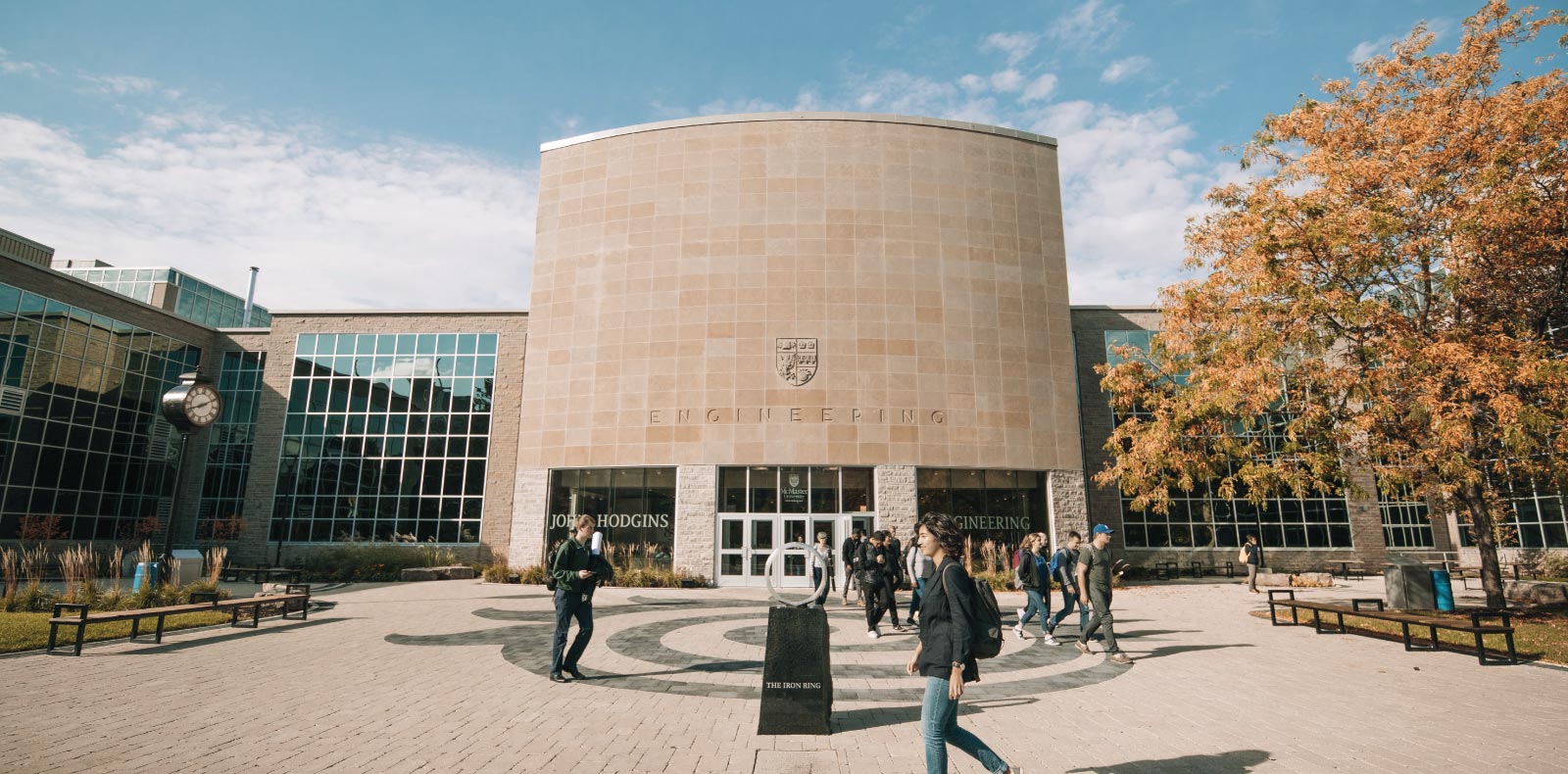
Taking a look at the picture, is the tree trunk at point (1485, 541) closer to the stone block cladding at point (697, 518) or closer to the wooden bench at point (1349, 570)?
the wooden bench at point (1349, 570)

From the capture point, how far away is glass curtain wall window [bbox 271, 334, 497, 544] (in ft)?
94.3

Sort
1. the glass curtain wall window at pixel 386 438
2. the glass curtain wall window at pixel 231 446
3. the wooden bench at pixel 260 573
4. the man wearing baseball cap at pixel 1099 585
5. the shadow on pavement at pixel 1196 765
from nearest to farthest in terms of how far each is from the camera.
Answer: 1. the shadow on pavement at pixel 1196 765
2. the man wearing baseball cap at pixel 1099 585
3. the wooden bench at pixel 260 573
4. the glass curtain wall window at pixel 386 438
5. the glass curtain wall window at pixel 231 446

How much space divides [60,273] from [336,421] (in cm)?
1066

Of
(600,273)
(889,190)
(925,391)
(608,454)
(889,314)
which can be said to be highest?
(889,190)

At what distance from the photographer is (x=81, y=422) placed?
27766 mm

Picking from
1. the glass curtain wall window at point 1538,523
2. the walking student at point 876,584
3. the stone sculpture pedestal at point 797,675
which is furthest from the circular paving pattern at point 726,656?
the glass curtain wall window at point 1538,523

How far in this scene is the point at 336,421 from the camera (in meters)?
30.2

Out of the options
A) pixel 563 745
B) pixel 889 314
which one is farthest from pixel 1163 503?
pixel 563 745

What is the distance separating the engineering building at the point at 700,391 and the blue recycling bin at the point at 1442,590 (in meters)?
10.7

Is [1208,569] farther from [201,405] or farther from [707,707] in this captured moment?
[201,405]

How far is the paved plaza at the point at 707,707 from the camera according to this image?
5.97 meters

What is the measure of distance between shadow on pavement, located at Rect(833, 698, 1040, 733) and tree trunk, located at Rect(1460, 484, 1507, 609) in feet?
43.3

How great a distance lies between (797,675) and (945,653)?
8.16ft

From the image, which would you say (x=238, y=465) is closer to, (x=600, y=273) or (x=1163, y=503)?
(x=600, y=273)
